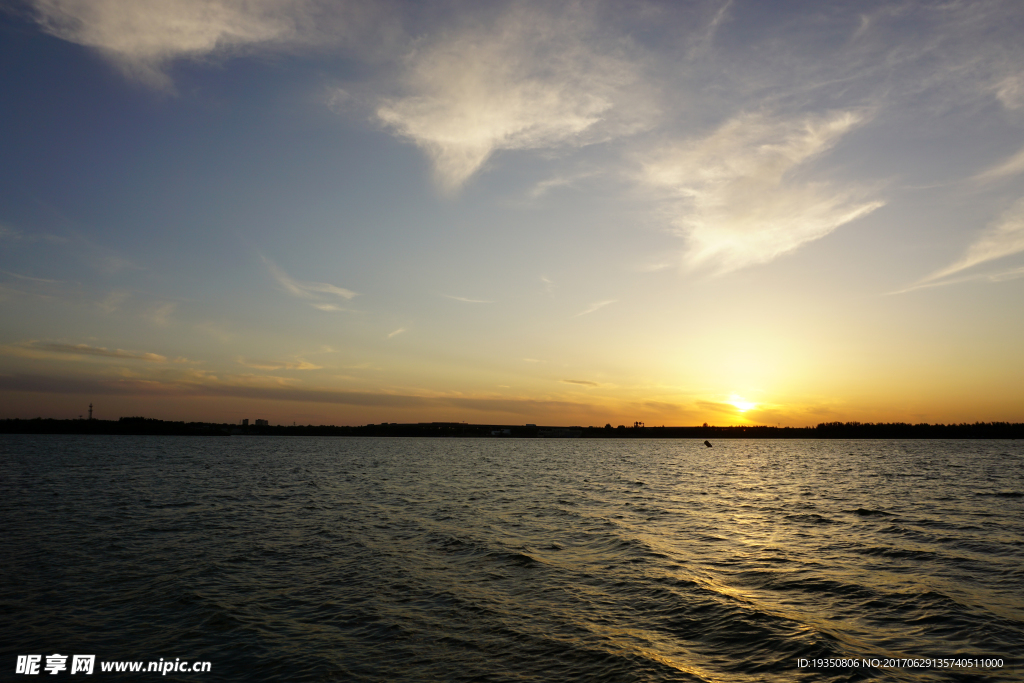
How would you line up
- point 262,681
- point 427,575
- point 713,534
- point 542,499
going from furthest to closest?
1. point 542,499
2. point 713,534
3. point 427,575
4. point 262,681

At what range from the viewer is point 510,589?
22.7m

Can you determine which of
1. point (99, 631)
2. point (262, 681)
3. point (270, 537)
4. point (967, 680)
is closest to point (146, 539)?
point (270, 537)

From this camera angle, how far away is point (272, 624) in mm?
18516

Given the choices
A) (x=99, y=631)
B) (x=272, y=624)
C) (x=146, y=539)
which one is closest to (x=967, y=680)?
(x=272, y=624)

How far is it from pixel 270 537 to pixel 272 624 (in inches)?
624

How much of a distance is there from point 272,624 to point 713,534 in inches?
1061

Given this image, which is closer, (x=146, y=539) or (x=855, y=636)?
(x=855, y=636)

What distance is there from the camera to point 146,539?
31.8m

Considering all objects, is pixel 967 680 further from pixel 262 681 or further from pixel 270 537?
pixel 270 537

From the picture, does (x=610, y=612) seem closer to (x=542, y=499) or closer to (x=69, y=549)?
(x=69, y=549)

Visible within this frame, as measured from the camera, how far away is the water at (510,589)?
16062mm

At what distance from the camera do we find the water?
16062 mm

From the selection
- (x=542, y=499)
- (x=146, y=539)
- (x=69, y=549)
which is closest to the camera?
(x=69, y=549)

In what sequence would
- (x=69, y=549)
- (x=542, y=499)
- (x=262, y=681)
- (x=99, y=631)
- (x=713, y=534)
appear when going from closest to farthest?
1. (x=262, y=681)
2. (x=99, y=631)
3. (x=69, y=549)
4. (x=713, y=534)
5. (x=542, y=499)
